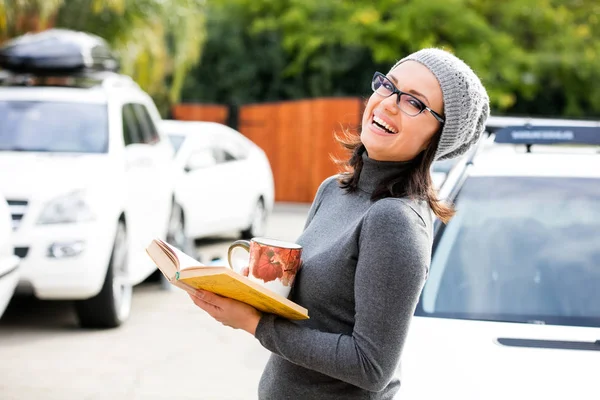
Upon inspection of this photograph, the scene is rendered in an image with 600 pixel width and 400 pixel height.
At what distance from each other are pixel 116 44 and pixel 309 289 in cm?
1427

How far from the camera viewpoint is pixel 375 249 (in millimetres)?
2113

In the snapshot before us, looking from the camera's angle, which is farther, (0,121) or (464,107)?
(0,121)

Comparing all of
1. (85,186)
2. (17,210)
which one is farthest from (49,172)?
(17,210)

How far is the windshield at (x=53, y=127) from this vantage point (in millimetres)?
8047

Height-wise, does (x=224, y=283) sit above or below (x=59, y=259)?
above

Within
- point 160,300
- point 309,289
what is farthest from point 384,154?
point 160,300

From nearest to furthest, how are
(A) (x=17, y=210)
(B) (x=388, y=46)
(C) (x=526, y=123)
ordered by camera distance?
(C) (x=526, y=123) → (A) (x=17, y=210) → (B) (x=388, y=46)

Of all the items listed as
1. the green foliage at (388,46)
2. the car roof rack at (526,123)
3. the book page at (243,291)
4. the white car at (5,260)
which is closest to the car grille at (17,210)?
the white car at (5,260)

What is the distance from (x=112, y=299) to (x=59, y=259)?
691 millimetres

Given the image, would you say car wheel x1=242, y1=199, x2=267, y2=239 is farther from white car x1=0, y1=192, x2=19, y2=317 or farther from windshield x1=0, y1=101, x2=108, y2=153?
white car x1=0, y1=192, x2=19, y2=317

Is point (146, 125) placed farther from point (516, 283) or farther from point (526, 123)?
point (516, 283)

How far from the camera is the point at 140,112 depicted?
9336 mm

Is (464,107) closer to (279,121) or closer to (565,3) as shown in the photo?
(279,121)

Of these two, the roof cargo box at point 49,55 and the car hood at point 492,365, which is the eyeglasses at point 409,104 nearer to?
the car hood at point 492,365
